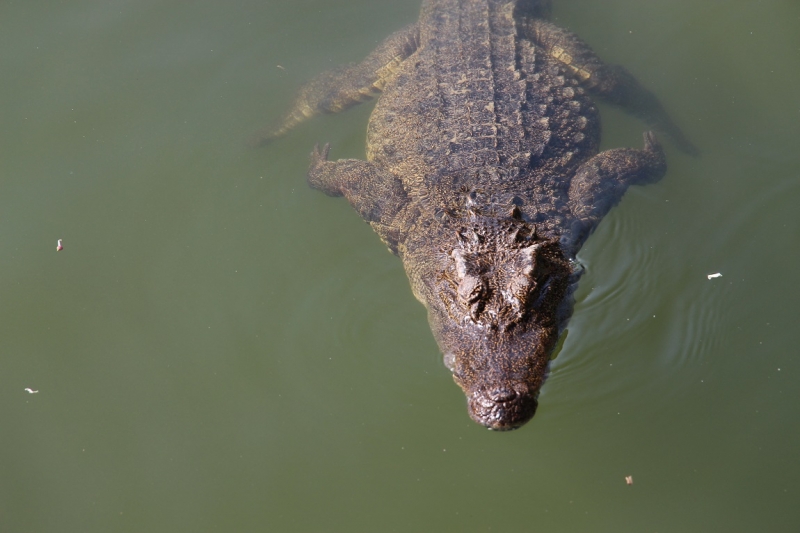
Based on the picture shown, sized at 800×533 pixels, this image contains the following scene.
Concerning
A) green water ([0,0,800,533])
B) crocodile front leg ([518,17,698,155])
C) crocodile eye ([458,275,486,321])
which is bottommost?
green water ([0,0,800,533])

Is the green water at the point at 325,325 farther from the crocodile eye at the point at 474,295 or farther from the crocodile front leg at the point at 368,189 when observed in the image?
the crocodile eye at the point at 474,295

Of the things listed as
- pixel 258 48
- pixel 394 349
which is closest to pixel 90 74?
pixel 258 48

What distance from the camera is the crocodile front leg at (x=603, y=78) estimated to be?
5.64 meters

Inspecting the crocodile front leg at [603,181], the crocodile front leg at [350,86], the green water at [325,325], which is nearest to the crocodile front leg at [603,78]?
the green water at [325,325]

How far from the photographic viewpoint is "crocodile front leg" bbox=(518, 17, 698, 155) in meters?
5.64

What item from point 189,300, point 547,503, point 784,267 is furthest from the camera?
point 189,300

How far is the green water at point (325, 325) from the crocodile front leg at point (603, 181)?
0.24m

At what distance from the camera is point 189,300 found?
4895 millimetres

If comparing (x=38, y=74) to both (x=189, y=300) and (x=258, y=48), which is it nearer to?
(x=258, y=48)

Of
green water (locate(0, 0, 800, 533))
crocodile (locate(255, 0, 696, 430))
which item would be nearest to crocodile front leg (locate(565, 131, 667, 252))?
crocodile (locate(255, 0, 696, 430))

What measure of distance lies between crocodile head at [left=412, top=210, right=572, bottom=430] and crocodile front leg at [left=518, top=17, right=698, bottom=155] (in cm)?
223

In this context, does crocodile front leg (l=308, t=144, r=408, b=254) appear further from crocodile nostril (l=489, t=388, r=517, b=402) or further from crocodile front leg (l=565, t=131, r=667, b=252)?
crocodile nostril (l=489, t=388, r=517, b=402)

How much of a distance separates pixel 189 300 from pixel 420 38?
3420 millimetres

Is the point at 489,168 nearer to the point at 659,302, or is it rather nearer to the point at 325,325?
the point at 659,302
